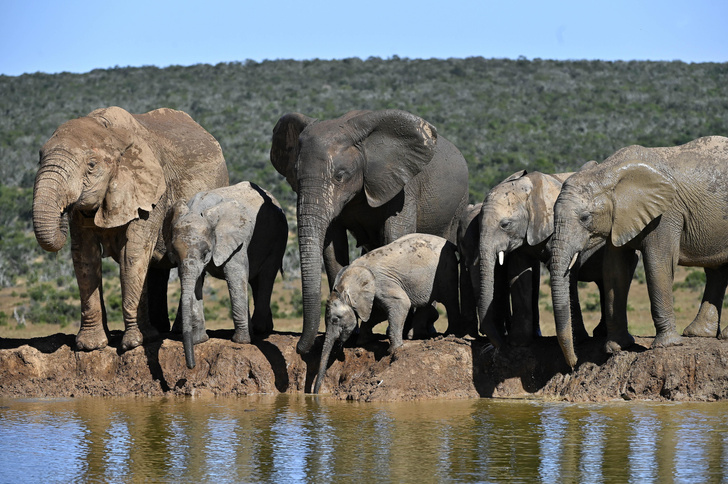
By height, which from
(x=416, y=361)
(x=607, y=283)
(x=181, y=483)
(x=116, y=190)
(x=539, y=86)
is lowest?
(x=181, y=483)

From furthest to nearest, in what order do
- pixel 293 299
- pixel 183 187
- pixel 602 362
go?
pixel 293 299 → pixel 183 187 → pixel 602 362

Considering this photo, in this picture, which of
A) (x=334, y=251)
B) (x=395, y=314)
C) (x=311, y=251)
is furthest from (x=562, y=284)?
(x=334, y=251)

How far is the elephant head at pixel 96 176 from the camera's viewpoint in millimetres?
11445

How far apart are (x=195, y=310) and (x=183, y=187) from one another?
2.16m

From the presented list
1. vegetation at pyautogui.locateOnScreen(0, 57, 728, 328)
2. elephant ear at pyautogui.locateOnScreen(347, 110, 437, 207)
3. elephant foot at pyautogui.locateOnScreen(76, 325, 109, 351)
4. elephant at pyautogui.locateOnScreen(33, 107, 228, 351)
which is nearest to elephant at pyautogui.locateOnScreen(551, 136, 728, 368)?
elephant ear at pyautogui.locateOnScreen(347, 110, 437, 207)

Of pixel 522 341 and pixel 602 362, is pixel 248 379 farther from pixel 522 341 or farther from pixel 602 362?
pixel 602 362

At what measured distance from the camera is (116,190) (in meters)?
12.3

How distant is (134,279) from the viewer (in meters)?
12.6

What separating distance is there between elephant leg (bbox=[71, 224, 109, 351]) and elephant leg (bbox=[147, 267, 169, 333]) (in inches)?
46.6

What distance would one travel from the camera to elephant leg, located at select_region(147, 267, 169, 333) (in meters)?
13.9

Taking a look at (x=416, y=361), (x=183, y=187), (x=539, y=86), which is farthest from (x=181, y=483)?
(x=539, y=86)

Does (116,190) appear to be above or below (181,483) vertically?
above

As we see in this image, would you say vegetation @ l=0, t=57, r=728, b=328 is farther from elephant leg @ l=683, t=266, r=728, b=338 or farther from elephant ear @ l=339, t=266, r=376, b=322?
elephant leg @ l=683, t=266, r=728, b=338

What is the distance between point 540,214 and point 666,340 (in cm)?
169
